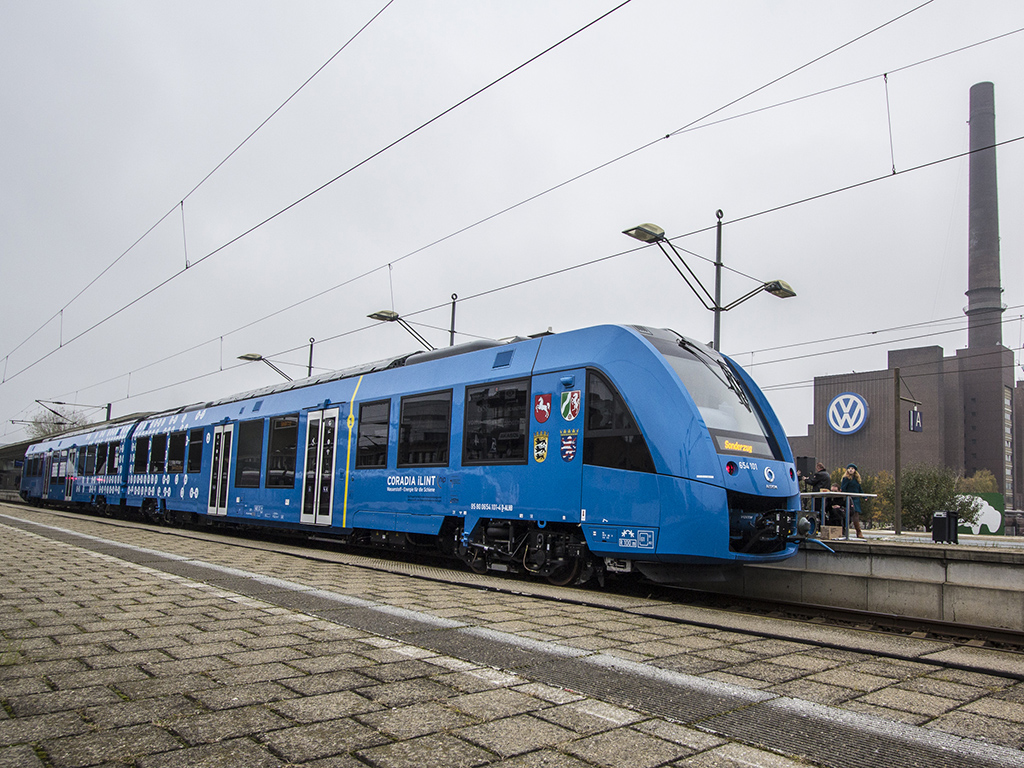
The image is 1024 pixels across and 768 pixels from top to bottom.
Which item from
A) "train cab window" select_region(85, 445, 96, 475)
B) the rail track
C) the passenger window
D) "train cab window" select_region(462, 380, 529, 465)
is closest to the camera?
the rail track

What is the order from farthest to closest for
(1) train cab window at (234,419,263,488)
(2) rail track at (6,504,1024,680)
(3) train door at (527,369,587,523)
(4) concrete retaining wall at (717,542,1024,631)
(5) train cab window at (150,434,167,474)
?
(5) train cab window at (150,434,167,474) < (1) train cab window at (234,419,263,488) < (3) train door at (527,369,587,523) < (4) concrete retaining wall at (717,542,1024,631) < (2) rail track at (6,504,1024,680)

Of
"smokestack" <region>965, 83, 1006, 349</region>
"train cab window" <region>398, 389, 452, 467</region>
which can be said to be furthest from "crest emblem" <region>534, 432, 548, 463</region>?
"smokestack" <region>965, 83, 1006, 349</region>

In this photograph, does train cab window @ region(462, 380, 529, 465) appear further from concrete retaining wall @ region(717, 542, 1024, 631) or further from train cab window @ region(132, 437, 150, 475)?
train cab window @ region(132, 437, 150, 475)

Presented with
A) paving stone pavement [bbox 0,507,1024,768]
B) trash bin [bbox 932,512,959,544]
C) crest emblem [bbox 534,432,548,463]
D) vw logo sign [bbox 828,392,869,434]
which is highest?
vw logo sign [bbox 828,392,869,434]

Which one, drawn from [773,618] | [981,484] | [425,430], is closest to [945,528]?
[773,618]

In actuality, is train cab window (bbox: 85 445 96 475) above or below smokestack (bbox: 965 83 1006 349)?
below

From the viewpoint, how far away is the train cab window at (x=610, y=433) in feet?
24.7

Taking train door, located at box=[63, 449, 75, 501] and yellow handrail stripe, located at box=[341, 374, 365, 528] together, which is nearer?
yellow handrail stripe, located at box=[341, 374, 365, 528]

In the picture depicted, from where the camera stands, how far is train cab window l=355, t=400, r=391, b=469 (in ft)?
37.6

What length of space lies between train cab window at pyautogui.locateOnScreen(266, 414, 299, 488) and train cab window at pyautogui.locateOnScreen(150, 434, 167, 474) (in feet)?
21.6

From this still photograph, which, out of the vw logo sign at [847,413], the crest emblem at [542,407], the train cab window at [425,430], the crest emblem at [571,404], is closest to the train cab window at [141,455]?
the train cab window at [425,430]

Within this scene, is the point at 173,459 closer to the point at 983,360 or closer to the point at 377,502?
the point at 377,502

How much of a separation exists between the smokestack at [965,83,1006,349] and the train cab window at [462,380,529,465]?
73.7m

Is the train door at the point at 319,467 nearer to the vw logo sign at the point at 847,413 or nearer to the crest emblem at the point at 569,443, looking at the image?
the crest emblem at the point at 569,443
